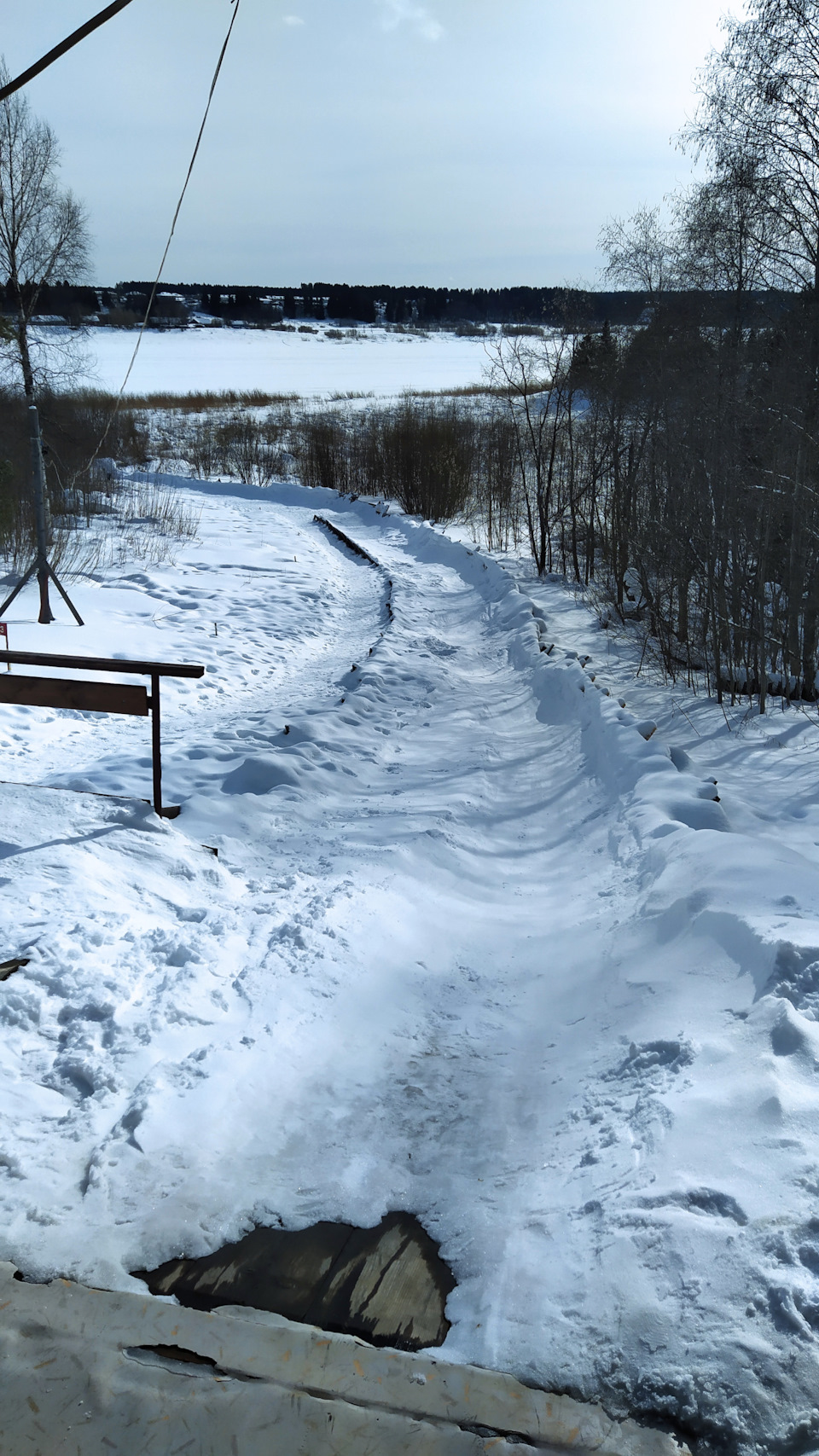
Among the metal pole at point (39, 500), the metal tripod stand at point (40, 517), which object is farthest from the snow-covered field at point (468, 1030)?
the metal pole at point (39, 500)

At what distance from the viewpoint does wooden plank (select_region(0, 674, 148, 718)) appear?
14.3 ft

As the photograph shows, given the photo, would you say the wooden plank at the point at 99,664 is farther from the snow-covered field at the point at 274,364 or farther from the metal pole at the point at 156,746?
the snow-covered field at the point at 274,364

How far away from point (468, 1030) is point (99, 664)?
8.58 feet

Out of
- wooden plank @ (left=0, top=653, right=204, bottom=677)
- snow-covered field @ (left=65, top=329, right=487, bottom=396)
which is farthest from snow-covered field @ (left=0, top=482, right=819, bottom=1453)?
snow-covered field @ (left=65, top=329, right=487, bottom=396)

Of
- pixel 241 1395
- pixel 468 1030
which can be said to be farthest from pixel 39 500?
pixel 241 1395

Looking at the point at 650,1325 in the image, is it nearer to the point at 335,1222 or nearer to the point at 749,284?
the point at 335,1222

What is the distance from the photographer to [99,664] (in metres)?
4.44

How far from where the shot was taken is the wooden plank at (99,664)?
4328 millimetres

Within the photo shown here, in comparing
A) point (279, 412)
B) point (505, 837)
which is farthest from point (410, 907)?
point (279, 412)

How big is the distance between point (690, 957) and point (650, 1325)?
1.50 meters

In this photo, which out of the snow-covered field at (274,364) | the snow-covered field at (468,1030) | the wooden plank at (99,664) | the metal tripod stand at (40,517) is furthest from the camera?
the snow-covered field at (274,364)

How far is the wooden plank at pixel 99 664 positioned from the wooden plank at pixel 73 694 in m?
0.09

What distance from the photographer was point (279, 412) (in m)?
39.6

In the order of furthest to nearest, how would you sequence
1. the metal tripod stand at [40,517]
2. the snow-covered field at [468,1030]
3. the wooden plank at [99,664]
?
the metal tripod stand at [40,517]
the wooden plank at [99,664]
the snow-covered field at [468,1030]
